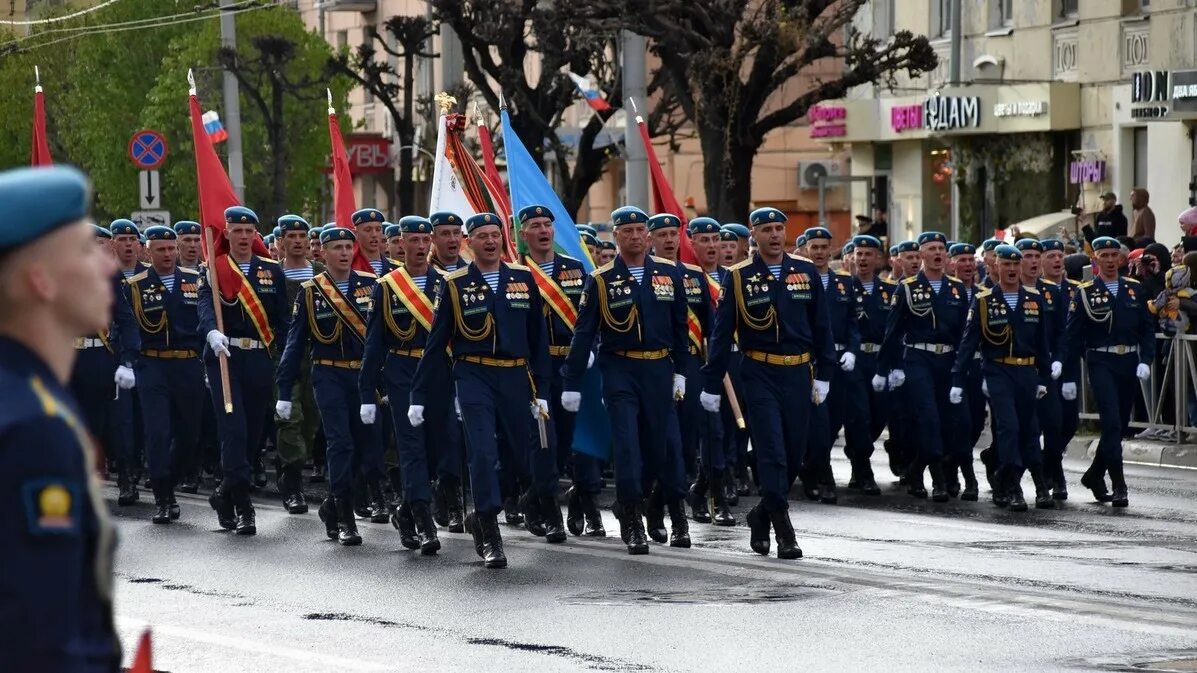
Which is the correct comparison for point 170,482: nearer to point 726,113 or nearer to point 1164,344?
point 1164,344

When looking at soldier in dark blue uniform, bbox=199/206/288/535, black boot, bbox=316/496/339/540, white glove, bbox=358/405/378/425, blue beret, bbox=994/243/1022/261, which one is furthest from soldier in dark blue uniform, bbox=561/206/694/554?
blue beret, bbox=994/243/1022/261

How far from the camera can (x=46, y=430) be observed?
3430 mm

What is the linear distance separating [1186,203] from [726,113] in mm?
6757

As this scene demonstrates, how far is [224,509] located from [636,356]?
10.2 feet

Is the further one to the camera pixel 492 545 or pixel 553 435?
pixel 553 435

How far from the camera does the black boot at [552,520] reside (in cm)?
1294

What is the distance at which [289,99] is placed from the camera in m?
46.4

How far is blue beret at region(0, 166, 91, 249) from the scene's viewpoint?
11.2 feet

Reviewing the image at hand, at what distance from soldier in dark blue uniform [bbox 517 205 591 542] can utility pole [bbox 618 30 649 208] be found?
353 inches

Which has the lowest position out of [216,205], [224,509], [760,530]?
[224,509]

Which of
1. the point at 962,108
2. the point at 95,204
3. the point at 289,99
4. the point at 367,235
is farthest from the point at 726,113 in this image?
the point at 95,204

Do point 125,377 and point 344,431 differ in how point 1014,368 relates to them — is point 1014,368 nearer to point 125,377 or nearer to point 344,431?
point 344,431

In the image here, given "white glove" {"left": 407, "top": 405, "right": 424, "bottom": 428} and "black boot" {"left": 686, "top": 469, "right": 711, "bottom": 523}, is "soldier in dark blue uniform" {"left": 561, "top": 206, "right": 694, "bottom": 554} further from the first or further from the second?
"black boot" {"left": 686, "top": 469, "right": 711, "bottom": 523}

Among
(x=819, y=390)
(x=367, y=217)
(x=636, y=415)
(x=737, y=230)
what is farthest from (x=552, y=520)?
(x=737, y=230)
